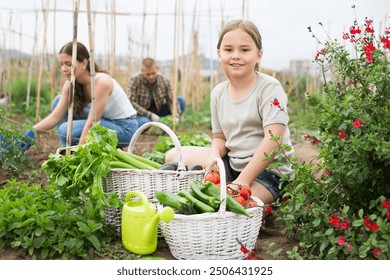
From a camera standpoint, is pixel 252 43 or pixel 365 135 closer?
pixel 365 135

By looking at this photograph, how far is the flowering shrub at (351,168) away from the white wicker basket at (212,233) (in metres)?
0.19

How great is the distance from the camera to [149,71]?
5.16m

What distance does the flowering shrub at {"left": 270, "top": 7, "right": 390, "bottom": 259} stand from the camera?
1.63 meters

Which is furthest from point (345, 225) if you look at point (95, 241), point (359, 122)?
point (95, 241)

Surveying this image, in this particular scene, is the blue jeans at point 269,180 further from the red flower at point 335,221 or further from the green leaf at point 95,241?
the green leaf at point 95,241

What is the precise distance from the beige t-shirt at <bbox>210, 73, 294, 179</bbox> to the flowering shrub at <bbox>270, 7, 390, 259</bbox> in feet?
0.97

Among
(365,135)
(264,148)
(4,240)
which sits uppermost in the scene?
(365,135)

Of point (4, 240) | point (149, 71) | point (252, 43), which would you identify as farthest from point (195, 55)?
point (4, 240)

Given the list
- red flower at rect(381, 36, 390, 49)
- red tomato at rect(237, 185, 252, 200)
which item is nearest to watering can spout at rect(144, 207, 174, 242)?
red tomato at rect(237, 185, 252, 200)

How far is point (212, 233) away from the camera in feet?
5.78

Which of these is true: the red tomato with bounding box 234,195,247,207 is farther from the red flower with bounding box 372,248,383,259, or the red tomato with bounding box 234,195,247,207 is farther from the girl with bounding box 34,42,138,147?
the girl with bounding box 34,42,138,147

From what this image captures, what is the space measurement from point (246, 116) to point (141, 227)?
29.0 inches
